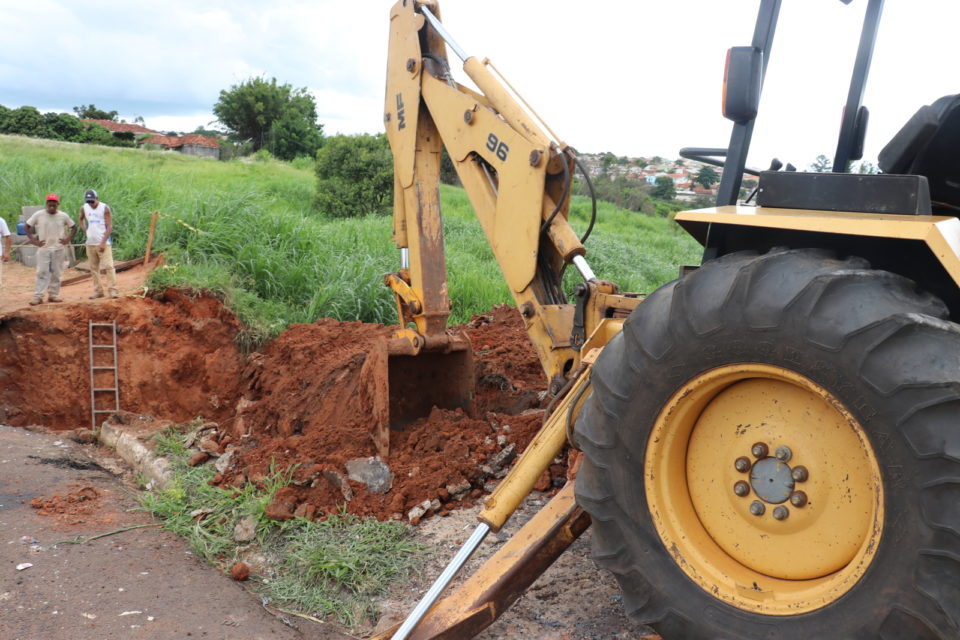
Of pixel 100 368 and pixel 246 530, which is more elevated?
pixel 100 368

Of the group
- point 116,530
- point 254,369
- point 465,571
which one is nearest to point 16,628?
point 116,530

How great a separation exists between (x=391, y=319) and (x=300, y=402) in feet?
8.20

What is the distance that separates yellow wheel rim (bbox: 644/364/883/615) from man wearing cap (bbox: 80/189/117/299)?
6.37 metres

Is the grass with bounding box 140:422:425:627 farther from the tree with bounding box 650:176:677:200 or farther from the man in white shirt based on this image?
the tree with bounding box 650:176:677:200

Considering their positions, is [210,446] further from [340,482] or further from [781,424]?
[781,424]

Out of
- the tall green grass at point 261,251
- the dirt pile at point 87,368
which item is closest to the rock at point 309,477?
the dirt pile at point 87,368

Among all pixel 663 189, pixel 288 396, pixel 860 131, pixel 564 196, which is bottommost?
pixel 288 396

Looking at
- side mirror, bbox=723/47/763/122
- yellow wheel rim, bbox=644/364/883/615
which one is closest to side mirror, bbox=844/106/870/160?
side mirror, bbox=723/47/763/122

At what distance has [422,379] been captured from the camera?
493cm

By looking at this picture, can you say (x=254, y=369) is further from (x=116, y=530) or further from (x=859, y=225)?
(x=859, y=225)

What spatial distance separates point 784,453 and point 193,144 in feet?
153

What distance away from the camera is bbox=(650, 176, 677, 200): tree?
999 inches

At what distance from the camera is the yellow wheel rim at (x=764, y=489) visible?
209 cm

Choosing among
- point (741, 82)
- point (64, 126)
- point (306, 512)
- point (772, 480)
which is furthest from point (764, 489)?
point (64, 126)
